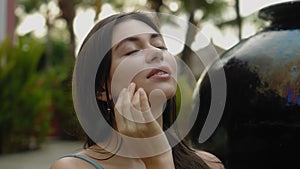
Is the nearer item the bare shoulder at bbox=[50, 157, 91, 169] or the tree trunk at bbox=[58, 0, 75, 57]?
the bare shoulder at bbox=[50, 157, 91, 169]

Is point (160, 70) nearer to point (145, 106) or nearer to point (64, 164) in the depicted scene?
point (145, 106)

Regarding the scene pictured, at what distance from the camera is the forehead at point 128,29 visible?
1.42 m

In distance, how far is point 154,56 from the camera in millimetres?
1316

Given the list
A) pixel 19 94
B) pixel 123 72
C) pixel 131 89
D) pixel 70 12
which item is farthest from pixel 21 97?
pixel 131 89

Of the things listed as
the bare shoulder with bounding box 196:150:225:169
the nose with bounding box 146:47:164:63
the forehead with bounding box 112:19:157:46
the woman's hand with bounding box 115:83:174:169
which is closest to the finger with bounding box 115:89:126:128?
the woman's hand with bounding box 115:83:174:169

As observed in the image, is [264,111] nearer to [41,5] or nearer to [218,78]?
[218,78]

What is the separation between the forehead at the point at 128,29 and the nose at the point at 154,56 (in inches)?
4.4

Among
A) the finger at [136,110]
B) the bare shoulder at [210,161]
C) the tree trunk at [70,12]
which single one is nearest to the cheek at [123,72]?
the finger at [136,110]

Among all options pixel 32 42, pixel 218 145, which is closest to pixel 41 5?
pixel 32 42

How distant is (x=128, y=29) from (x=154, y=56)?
6.4 inches

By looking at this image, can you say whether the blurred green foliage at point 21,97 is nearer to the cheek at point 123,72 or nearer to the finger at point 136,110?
the cheek at point 123,72

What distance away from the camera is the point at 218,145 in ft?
8.14

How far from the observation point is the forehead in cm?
142

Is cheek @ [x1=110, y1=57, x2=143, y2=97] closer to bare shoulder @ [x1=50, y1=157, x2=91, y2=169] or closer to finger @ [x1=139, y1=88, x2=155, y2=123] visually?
finger @ [x1=139, y1=88, x2=155, y2=123]
